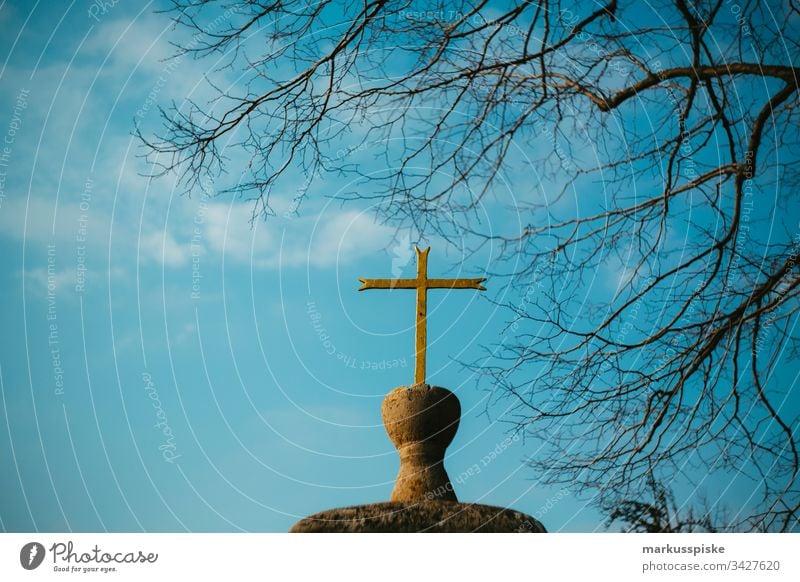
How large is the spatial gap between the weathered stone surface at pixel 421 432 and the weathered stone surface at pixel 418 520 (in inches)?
43.7

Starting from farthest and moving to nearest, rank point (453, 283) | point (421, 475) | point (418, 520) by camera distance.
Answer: point (453, 283)
point (421, 475)
point (418, 520)

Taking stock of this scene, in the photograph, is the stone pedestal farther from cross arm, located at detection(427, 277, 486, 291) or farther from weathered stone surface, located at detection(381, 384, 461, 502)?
cross arm, located at detection(427, 277, 486, 291)

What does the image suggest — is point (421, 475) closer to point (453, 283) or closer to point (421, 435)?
point (421, 435)

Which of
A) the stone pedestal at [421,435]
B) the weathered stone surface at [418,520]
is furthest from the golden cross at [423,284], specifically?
the weathered stone surface at [418,520]

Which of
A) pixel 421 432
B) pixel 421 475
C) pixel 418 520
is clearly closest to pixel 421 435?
pixel 421 432

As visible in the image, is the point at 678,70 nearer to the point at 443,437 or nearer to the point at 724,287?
the point at 724,287

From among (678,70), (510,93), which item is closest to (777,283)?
(678,70)

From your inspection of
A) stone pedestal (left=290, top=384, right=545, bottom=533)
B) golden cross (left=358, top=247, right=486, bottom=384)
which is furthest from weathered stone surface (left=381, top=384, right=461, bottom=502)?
golden cross (left=358, top=247, right=486, bottom=384)

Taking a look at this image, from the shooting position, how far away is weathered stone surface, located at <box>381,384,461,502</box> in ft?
24.6

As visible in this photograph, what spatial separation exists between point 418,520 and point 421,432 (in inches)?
55.4

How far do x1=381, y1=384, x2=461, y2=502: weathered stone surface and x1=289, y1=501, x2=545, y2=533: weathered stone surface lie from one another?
1111mm

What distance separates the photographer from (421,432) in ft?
24.7

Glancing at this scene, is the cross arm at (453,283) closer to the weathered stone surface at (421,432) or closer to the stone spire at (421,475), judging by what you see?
the stone spire at (421,475)

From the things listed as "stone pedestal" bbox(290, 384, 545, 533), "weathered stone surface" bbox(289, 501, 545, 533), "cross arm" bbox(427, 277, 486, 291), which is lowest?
"weathered stone surface" bbox(289, 501, 545, 533)
